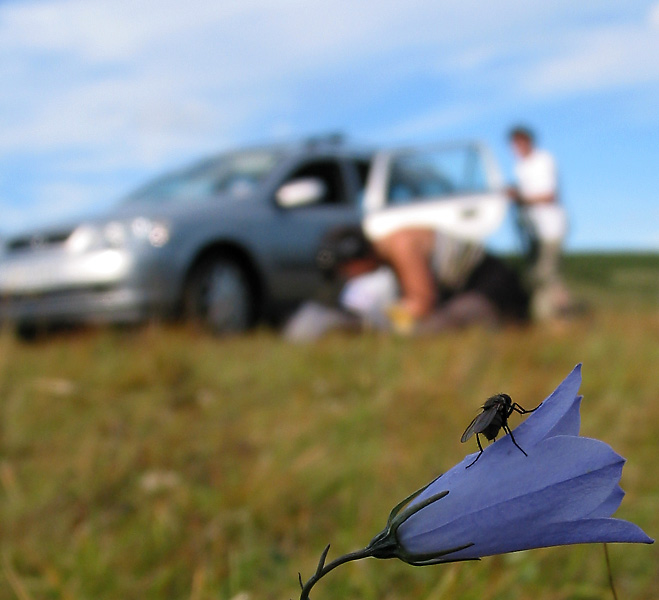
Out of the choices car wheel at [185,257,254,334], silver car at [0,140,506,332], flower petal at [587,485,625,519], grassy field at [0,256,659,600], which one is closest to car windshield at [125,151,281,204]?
silver car at [0,140,506,332]

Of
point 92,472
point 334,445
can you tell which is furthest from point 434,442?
point 92,472

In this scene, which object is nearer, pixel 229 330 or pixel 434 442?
pixel 434 442

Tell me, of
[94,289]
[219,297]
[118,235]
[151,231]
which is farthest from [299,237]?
[94,289]

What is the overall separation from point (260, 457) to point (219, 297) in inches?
149

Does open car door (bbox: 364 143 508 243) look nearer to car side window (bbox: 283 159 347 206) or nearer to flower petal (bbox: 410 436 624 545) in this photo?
car side window (bbox: 283 159 347 206)

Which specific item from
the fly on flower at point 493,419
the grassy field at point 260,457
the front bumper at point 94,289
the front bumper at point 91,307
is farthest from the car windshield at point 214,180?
the fly on flower at point 493,419

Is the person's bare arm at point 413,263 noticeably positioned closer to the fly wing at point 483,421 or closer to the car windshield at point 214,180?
the car windshield at point 214,180

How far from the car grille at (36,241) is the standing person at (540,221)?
417 cm

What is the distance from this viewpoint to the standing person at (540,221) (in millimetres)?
7676

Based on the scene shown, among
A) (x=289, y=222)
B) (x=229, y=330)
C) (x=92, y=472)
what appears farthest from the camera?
(x=289, y=222)

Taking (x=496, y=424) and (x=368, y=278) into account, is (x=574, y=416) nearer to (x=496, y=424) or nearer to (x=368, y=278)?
(x=496, y=424)

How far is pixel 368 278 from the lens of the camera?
284 inches

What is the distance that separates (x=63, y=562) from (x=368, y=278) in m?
5.42

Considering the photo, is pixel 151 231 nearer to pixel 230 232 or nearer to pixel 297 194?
pixel 230 232
